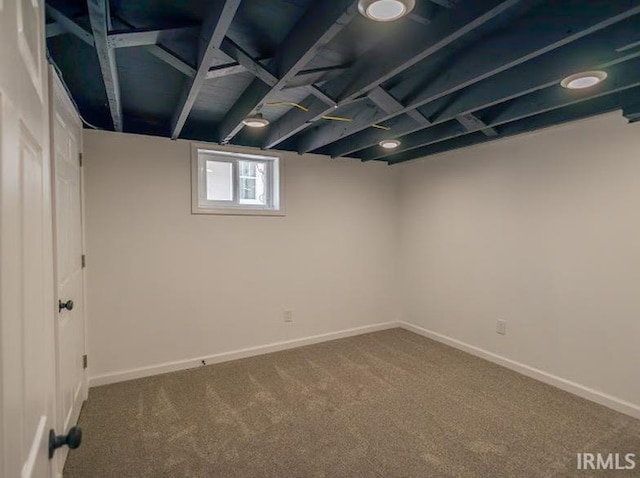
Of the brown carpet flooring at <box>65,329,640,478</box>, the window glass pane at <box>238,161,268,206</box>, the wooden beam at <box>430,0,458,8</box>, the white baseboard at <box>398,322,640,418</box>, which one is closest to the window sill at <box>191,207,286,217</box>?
the window glass pane at <box>238,161,268,206</box>

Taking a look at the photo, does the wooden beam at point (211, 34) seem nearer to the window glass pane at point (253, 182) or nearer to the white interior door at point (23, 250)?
the white interior door at point (23, 250)

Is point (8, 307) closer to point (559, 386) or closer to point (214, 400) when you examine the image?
point (214, 400)

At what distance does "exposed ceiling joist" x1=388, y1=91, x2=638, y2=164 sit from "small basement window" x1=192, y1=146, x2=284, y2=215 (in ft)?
5.94

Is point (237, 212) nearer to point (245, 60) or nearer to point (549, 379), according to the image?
point (245, 60)

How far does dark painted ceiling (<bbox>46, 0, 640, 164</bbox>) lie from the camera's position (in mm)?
1552

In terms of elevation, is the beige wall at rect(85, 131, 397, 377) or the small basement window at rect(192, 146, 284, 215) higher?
the small basement window at rect(192, 146, 284, 215)

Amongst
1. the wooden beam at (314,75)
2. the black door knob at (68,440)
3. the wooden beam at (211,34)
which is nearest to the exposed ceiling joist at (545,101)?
the wooden beam at (314,75)

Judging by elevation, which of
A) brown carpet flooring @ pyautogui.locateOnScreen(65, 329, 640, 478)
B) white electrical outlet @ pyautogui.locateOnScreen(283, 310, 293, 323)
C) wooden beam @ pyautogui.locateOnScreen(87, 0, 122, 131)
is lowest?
brown carpet flooring @ pyautogui.locateOnScreen(65, 329, 640, 478)

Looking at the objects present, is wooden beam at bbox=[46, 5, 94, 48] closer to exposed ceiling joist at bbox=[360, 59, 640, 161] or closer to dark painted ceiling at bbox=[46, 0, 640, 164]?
dark painted ceiling at bbox=[46, 0, 640, 164]

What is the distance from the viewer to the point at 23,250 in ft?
2.25

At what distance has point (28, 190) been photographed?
0.75 meters

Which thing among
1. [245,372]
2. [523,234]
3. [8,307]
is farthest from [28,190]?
[523,234]

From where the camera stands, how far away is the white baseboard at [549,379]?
2562mm

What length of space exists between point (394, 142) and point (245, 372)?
2.49 m
